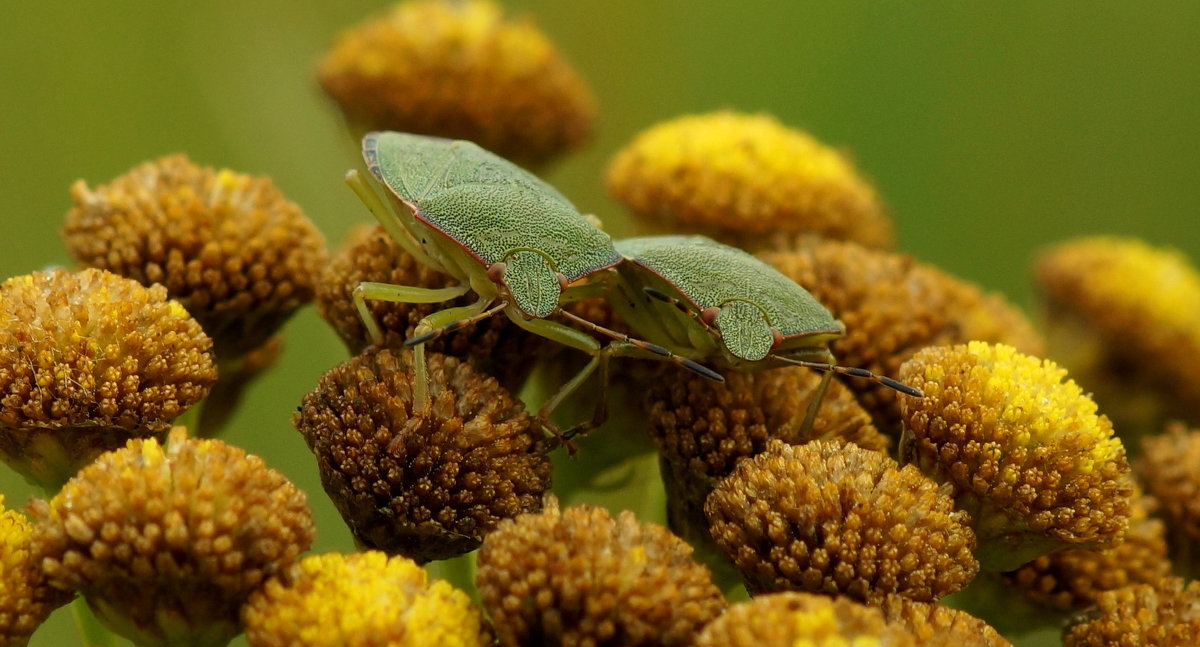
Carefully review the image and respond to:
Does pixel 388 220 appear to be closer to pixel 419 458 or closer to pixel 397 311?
pixel 397 311

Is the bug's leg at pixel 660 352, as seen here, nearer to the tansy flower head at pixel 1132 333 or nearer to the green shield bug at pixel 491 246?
the green shield bug at pixel 491 246

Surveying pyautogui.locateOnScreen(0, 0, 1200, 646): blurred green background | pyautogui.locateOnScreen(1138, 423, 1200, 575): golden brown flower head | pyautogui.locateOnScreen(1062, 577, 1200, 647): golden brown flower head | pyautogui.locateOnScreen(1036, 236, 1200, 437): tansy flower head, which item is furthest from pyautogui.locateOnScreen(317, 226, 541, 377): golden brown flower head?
pyautogui.locateOnScreen(1036, 236, 1200, 437): tansy flower head

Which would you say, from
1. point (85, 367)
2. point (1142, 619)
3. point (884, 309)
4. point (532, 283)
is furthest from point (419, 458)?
point (1142, 619)

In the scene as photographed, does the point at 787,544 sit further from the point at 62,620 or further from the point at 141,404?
the point at 62,620

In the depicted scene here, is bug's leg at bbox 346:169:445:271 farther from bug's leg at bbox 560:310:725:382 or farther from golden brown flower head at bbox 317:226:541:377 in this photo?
bug's leg at bbox 560:310:725:382

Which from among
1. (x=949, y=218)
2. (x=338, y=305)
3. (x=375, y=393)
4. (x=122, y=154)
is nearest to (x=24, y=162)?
(x=122, y=154)

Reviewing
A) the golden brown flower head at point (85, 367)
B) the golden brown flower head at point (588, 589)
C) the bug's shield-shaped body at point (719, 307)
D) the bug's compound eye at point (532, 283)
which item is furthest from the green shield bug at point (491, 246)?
the golden brown flower head at point (588, 589)
